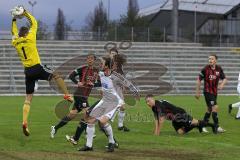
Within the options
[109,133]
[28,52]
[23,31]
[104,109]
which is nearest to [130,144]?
[109,133]

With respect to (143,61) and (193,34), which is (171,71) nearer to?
(143,61)

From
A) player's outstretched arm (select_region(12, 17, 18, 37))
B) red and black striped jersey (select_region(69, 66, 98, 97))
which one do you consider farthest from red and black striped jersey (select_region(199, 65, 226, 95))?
player's outstretched arm (select_region(12, 17, 18, 37))

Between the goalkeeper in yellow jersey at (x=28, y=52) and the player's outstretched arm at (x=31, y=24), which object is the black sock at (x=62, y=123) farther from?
the player's outstretched arm at (x=31, y=24)

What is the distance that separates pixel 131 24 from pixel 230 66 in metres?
21.8

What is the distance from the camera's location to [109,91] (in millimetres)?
11477

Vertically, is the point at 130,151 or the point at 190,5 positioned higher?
the point at 190,5

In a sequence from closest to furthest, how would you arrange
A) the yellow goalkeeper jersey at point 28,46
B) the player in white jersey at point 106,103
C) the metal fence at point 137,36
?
the player in white jersey at point 106,103
the yellow goalkeeper jersey at point 28,46
the metal fence at point 137,36

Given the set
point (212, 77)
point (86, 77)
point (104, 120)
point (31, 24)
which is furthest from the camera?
point (212, 77)

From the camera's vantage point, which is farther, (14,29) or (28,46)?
(14,29)

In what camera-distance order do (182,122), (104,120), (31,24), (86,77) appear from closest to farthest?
(104,120), (31,24), (86,77), (182,122)

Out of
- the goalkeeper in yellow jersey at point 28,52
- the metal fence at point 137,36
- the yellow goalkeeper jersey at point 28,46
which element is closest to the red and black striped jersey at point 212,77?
the goalkeeper in yellow jersey at point 28,52

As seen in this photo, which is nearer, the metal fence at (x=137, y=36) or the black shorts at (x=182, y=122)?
the black shorts at (x=182, y=122)

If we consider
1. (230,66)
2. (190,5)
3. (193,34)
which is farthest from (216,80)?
(190,5)

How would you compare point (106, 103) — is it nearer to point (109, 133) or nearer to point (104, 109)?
point (104, 109)
